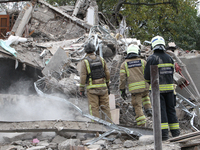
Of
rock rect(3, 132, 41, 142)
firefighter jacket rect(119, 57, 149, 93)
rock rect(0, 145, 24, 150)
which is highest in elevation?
firefighter jacket rect(119, 57, 149, 93)

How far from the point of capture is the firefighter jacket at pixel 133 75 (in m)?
Result: 4.82

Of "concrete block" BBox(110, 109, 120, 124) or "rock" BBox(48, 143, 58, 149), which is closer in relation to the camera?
"rock" BBox(48, 143, 58, 149)

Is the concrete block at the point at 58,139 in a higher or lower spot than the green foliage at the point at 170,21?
lower

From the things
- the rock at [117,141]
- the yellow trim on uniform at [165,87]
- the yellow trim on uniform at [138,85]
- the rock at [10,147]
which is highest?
the yellow trim on uniform at [138,85]

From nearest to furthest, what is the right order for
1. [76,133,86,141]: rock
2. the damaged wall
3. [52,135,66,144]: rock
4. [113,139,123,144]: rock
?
[113,139,123,144]: rock → [52,135,66,144]: rock → [76,133,86,141]: rock → the damaged wall

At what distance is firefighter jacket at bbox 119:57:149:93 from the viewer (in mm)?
4820

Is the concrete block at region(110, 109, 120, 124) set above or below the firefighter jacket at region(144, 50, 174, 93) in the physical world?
below

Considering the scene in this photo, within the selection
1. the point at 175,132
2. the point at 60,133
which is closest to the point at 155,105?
the point at 175,132

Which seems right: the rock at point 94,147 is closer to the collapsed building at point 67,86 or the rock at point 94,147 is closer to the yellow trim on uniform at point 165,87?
the collapsed building at point 67,86

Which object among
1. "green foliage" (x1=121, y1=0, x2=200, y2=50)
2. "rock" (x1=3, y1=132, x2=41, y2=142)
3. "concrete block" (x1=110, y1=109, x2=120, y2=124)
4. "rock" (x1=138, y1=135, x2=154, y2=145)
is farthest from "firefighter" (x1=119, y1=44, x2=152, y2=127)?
"green foliage" (x1=121, y1=0, x2=200, y2=50)

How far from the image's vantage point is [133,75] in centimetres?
486

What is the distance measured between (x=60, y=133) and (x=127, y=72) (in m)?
1.74

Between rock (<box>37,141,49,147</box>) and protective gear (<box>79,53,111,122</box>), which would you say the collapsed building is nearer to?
rock (<box>37,141,49,147</box>)

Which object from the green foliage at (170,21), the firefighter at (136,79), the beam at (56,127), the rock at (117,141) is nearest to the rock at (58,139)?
the beam at (56,127)
